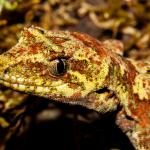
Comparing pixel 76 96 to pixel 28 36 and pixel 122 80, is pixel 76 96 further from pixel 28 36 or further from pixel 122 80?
pixel 28 36

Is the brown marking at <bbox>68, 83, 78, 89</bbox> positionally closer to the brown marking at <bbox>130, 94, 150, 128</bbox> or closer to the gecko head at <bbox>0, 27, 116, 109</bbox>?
the gecko head at <bbox>0, 27, 116, 109</bbox>

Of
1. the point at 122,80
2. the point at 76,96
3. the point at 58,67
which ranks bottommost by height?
the point at 76,96

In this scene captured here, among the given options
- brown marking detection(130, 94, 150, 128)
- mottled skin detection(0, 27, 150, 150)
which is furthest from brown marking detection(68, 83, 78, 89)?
brown marking detection(130, 94, 150, 128)

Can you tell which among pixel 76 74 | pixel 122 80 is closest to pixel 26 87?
pixel 76 74

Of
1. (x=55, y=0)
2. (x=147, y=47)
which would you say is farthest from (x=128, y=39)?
(x=55, y=0)

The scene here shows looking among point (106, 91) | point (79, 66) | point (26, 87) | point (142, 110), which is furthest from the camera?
point (142, 110)

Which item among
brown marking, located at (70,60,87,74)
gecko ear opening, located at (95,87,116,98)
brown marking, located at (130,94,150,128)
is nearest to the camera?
brown marking, located at (70,60,87,74)

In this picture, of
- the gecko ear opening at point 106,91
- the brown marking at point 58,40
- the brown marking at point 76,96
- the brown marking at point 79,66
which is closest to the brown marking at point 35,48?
the brown marking at point 58,40

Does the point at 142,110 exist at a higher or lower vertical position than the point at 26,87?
lower

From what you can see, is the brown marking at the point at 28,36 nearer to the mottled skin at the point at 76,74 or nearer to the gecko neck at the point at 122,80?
the mottled skin at the point at 76,74
